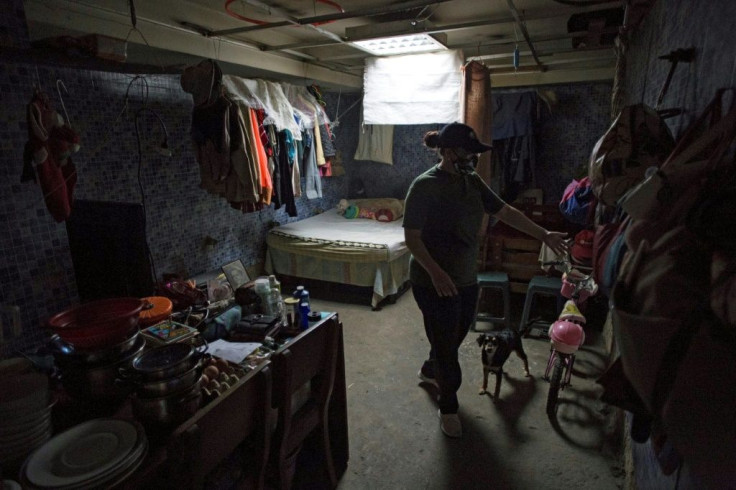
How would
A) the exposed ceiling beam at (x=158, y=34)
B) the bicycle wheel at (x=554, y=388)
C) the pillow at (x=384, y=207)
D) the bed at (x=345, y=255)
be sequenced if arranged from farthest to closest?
the pillow at (x=384, y=207), the bed at (x=345, y=255), the bicycle wheel at (x=554, y=388), the exposed ceiling beam at (x=158, y=34)

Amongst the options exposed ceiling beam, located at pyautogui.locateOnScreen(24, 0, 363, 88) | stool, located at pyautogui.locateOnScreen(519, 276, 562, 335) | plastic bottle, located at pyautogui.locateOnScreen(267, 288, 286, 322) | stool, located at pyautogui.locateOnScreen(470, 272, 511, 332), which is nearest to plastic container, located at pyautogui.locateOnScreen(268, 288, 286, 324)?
plastic bottle, located at pyautogui.locateOnScreen(267, 288, 286, 322)

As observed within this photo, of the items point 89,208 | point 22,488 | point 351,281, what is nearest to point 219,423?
point 22,488

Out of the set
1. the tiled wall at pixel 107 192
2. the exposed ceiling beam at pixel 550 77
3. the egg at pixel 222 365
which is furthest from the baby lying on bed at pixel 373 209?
the egg at pixel 222 365

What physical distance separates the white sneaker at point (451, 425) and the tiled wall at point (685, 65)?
0.88m

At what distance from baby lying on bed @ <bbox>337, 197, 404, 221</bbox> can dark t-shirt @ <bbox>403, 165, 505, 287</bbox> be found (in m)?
3.06

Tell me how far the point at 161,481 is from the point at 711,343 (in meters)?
1.37

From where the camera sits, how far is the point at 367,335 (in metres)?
3.78

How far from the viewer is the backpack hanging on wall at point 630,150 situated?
1.29m

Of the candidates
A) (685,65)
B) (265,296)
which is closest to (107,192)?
(265,296)

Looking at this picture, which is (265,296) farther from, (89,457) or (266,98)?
(266,98)

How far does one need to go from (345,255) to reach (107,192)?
216cm

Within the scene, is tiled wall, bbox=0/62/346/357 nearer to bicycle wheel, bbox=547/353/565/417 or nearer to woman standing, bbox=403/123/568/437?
woman standing, bbox=403/123/568/437

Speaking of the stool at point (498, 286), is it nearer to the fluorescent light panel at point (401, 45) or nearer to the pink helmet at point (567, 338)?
the pink helmet at point (567, 338)

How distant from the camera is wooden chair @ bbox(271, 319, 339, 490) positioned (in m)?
1.57
